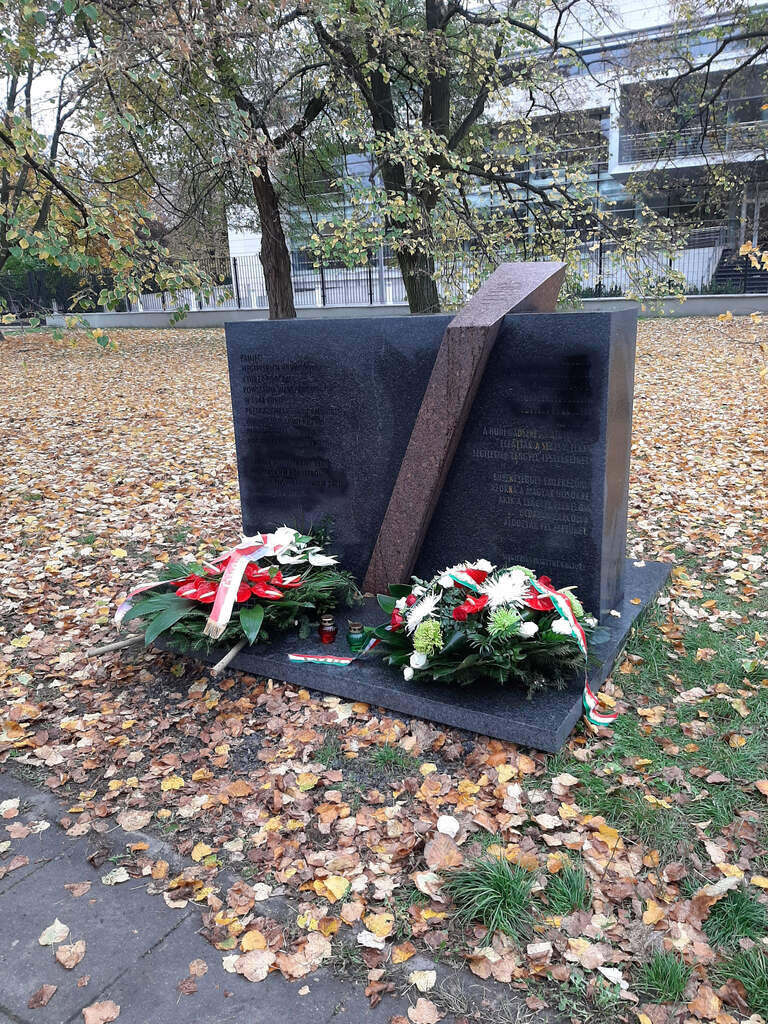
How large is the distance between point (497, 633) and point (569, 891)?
118cm

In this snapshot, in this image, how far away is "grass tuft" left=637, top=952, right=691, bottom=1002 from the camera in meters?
2.27

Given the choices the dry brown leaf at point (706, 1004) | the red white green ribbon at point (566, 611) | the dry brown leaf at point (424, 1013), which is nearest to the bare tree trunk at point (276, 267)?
the red white green ribbon at point (566, 611)

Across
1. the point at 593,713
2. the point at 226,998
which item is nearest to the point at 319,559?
the point at 593,713

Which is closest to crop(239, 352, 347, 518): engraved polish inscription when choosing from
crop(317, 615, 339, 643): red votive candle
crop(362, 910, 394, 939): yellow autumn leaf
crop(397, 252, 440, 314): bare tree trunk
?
crop(317, 615, 339, 643): red votive candle

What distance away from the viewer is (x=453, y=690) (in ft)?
12.2

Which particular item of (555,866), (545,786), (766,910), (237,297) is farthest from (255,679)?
(237,297)

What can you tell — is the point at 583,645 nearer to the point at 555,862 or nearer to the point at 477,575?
the point at 477,575

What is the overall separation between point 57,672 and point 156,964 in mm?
2284

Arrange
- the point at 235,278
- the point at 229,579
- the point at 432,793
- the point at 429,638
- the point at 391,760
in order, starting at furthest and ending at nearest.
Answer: the point at 235,278 → the point at 229,579 → the point at 429,638 → the point at 391,760 → the point at 432,793

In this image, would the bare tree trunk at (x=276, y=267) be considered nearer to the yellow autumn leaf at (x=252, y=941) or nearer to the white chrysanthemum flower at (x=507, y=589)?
the white chrysanthemum flower at (x=507, y=589)

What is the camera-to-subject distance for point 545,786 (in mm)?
3197

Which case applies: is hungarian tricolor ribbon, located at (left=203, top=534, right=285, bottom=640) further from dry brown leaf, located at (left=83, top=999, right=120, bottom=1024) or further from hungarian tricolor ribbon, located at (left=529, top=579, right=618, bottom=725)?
dry brown leaf, located at (left=83, top=999, right=120, bottom=1024)

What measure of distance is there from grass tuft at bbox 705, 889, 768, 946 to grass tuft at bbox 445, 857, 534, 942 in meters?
0.57

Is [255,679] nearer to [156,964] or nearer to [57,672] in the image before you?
[57,672]
